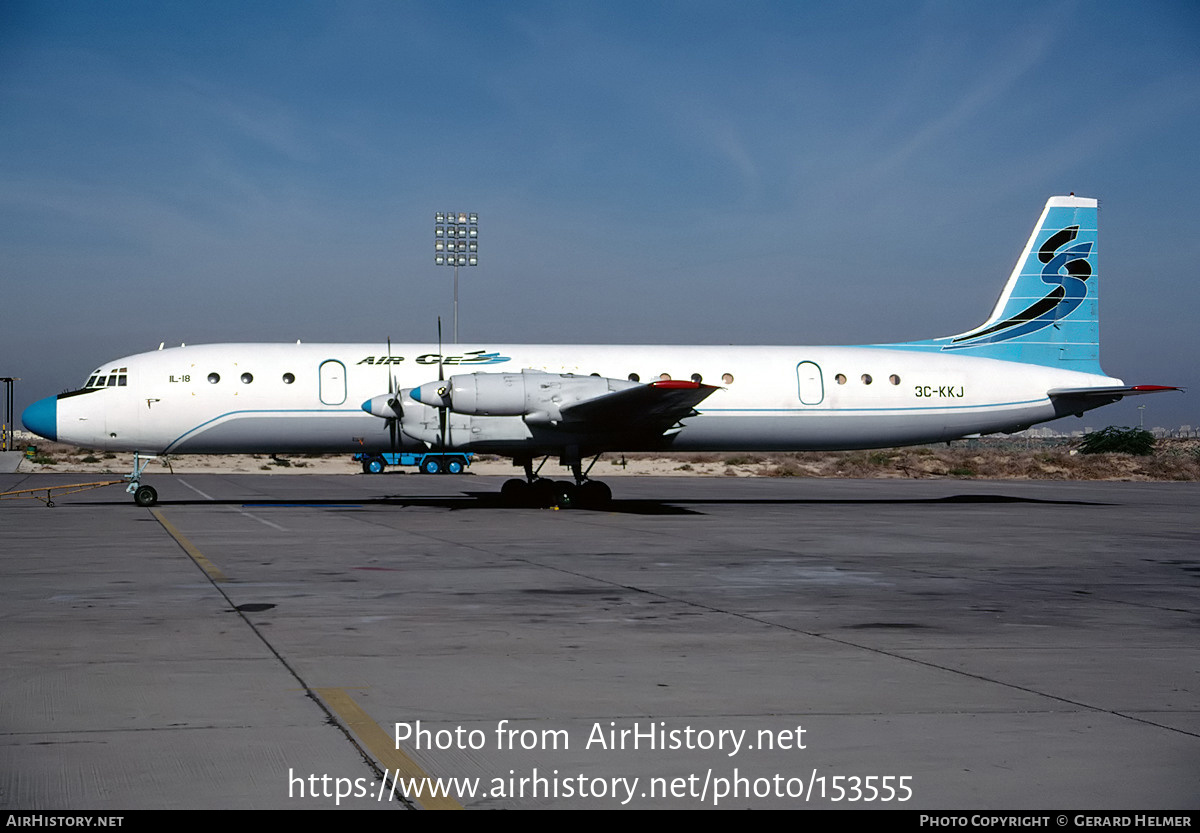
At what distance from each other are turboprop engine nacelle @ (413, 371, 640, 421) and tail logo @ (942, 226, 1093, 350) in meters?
11.9

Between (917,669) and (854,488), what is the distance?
32.8 m

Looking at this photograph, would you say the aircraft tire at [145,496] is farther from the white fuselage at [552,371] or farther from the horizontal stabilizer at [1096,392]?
the horizontal stabilizer at [1096,392]

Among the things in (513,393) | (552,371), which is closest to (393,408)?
(513,393)

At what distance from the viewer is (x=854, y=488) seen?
3969 cm

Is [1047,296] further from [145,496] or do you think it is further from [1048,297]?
[145,496]

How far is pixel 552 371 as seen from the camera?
2645 centimetres

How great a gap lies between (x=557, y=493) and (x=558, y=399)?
2.66 meters

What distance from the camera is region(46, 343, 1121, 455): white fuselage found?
2519cm

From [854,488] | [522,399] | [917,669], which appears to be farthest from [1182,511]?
[917,669]

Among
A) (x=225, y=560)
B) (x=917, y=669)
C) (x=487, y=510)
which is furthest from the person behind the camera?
Result: (x=487, y=510)

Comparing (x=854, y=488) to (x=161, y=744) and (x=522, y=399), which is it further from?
(x=161, y=744)

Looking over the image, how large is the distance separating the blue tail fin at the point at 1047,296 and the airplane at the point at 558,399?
0.35 feet

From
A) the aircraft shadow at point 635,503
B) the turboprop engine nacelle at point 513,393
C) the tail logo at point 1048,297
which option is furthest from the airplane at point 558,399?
the aircraft shadow at point 635,503

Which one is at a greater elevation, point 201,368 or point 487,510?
point 201,368
